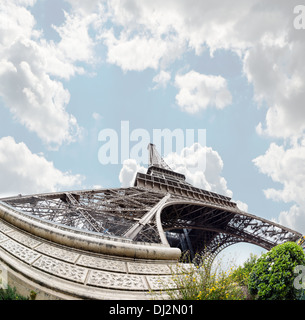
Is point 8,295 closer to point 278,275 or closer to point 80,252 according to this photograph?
point 80,252

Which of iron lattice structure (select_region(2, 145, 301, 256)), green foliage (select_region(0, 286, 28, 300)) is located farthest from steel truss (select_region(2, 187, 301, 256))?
green foliage (select_region(0, 286, 28, 300))

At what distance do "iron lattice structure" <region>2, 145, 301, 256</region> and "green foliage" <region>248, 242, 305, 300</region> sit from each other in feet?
6.50

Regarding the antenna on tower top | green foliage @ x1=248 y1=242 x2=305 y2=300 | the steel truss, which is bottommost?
green foliage @ x1=248 y1=242 x2=305 y2=300

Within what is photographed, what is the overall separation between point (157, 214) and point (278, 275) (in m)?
5.21

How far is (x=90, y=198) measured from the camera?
12219 millimetres

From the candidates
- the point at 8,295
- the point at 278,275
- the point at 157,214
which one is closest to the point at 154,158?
the point at 157,214

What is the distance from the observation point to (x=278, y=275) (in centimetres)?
702

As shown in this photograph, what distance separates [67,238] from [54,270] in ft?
4.15

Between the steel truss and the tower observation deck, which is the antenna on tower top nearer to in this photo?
the steel truss

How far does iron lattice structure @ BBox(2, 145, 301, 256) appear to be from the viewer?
802 cm

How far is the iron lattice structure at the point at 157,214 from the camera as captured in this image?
26.3 ft

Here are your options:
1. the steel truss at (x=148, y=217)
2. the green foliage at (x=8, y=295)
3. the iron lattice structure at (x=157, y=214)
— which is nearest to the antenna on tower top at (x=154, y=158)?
the iron lattice structure at (x=157, y=214)

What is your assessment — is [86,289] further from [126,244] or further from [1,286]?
[126,244]
